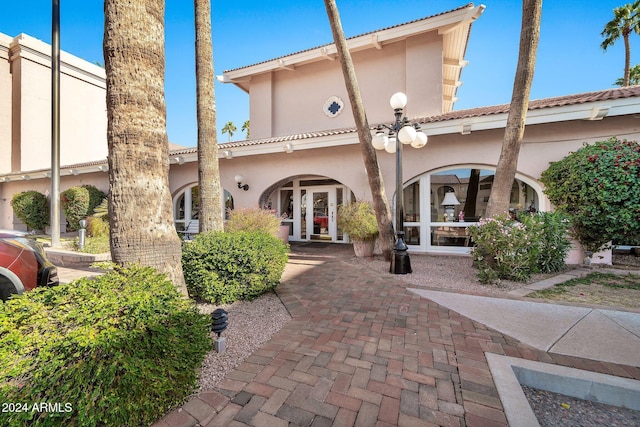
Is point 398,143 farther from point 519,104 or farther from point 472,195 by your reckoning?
point 472,195

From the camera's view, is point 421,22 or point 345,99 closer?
point 421,22

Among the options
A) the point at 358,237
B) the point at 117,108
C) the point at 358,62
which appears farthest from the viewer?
the point at 358,62

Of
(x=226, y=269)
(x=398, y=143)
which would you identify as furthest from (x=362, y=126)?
(x=226, y=269)

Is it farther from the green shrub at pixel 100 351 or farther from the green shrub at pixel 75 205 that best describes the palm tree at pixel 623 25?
the green shrub at pixel 75 205

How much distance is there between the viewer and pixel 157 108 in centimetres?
270

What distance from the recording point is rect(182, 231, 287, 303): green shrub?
13.4ft

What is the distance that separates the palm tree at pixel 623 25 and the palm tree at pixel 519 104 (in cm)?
1506

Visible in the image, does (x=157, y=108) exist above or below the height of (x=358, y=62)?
below

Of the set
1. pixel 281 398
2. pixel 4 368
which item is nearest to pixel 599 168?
pixel 281 398

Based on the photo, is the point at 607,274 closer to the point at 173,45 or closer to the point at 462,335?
the point at 462,335

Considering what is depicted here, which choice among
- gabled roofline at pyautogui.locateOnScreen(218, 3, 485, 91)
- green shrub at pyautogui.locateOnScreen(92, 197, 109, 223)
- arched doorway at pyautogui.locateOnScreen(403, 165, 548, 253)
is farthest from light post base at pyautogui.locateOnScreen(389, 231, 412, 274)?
green shrub at pyautogui.locateOnScreen(92, 197, 109, 223)

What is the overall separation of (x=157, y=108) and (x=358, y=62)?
1095cm

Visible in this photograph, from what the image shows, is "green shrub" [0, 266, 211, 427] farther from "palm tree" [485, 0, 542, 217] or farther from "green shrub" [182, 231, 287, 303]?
"palm tree" [485, 0, 542, 217]

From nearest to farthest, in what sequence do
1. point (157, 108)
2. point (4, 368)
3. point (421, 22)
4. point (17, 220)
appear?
point (4, 368), point (157, 108), point (421, 22), point (17, 220)
